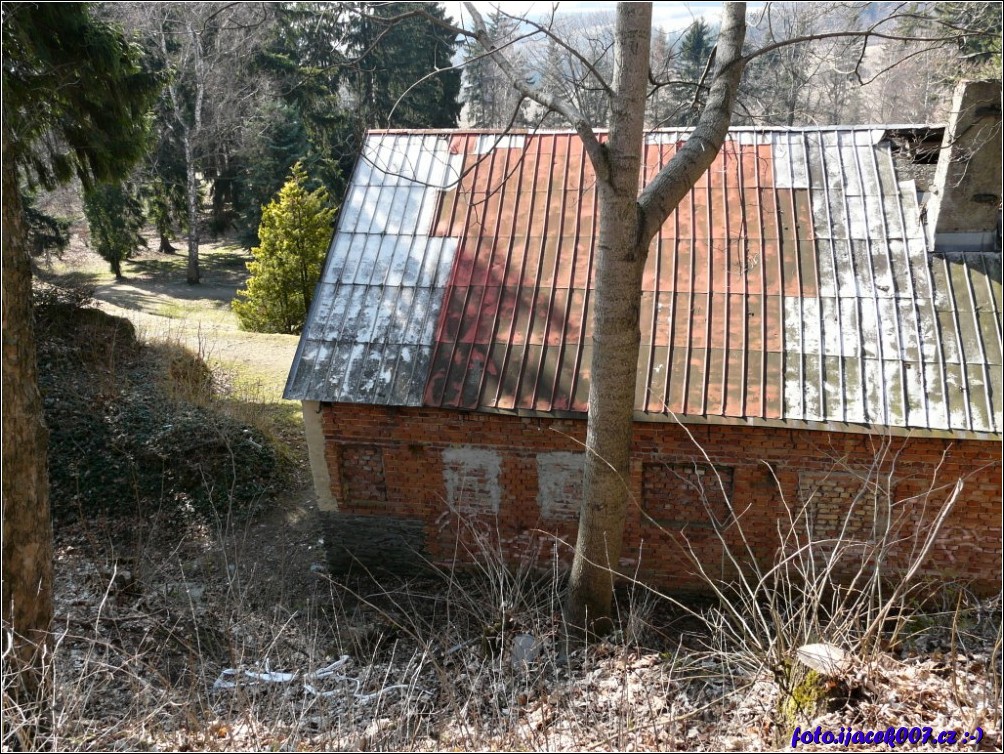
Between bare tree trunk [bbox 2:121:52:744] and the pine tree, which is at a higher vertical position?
the pine tree

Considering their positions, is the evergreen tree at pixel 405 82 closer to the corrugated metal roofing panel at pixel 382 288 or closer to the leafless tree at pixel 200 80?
the leafless tree at pixel 200 80

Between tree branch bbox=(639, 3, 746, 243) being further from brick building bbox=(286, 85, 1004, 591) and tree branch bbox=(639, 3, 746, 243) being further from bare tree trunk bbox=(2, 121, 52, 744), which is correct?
bare tree trunk bbox=(2, 121, 52, 744)

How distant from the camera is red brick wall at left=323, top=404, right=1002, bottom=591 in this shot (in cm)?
729

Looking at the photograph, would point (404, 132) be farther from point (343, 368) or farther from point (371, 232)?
point (343, 368)

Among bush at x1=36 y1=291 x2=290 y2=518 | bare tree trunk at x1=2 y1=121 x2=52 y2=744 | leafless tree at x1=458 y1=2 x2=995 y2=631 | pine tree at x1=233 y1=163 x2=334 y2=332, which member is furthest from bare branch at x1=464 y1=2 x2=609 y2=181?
pine tree at x1=233 y1=163 x2=334 y2=332

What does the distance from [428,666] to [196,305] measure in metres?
23.1

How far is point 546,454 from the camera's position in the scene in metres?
7.91

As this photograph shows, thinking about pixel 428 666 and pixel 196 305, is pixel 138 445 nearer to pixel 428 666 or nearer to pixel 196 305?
pixel 428 666

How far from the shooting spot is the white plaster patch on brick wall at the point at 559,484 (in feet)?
25.9

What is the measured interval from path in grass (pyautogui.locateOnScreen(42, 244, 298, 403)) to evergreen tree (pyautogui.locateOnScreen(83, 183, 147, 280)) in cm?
111

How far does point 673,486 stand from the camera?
7.86 metres

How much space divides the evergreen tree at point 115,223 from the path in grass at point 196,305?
111 cm

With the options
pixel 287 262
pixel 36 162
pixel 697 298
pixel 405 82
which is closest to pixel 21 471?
pixel 36 162

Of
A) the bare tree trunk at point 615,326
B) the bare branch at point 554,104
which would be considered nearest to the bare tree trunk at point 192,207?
the bare branch at point 554,104
